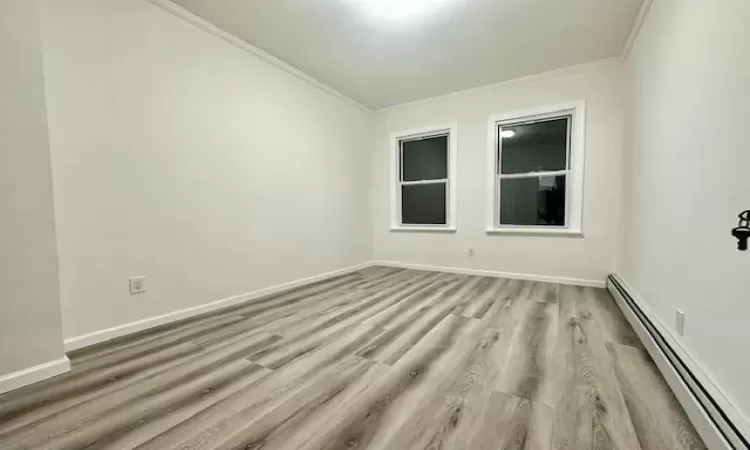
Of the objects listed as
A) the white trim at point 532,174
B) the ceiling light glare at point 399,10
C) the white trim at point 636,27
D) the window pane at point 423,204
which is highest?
the ceiling light glare at point 399,10

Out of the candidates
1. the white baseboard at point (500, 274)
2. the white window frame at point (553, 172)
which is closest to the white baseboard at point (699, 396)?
the white baseboard at point (500, 274)

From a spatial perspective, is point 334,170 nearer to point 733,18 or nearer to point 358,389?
point 358,389

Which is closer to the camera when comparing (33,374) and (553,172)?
(33,374)

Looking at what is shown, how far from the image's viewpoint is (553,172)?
3992 millimetres

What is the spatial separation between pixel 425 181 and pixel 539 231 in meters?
1.84

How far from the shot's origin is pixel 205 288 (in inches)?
110

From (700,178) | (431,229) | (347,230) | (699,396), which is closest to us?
(699,396)

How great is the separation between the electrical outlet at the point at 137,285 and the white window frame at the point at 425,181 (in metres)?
3.50

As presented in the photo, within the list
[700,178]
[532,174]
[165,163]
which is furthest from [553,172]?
[165,163]

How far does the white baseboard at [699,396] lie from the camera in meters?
1.06

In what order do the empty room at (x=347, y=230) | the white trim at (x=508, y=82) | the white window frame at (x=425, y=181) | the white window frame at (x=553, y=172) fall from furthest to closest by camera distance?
the white window frame at (x=425, y=181) → the white window frame at (x=553, y=172) → the white trim at (x=508, y=82) → the empty room at (x=347, y=230)

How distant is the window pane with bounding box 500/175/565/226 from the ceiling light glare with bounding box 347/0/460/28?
97.2 inches

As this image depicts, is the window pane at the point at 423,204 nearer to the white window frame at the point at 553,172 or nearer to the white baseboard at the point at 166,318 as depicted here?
the white window frame at the point at 553,172

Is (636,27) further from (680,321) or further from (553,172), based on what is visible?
(680,321)
